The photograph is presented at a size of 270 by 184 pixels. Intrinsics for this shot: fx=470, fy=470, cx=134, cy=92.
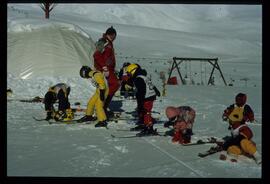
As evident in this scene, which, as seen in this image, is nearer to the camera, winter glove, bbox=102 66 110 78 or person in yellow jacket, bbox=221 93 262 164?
person in yellow jacket, bbox=221 93 262 164

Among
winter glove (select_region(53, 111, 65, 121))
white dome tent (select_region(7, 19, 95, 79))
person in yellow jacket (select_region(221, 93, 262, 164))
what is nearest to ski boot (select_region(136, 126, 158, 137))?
person in yellow jacket (select_region(221, 93, 262, 164))

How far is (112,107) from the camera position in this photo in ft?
40.4

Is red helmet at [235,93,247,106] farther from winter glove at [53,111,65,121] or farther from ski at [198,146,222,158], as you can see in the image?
winter glove at [53,111,65,121]

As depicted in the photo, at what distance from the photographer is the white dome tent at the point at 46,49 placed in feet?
51.6

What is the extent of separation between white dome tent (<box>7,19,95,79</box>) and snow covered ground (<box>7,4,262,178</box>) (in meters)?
0.03

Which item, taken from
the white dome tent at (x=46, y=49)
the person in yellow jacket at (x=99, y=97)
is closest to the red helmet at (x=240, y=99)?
the person in yellow jacket at (x=99, y=97)

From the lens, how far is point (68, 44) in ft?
56.2

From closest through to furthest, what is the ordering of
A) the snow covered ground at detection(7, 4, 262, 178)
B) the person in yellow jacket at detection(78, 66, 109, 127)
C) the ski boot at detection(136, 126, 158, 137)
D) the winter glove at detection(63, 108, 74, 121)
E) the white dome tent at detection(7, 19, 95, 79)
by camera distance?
the snow covered ground at detection(7, 4, 262, 178), the ski boot at detection(136, 126, 158, 137), the person in yellow jacket at detection(78, 66, 109, 127), the winter glove at detection(63, 108, 74, 121), the white dome tent at detection(7, 19, 95, 79)

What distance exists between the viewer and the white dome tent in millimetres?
15727

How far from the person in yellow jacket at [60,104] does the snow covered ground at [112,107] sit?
436 millimetres
